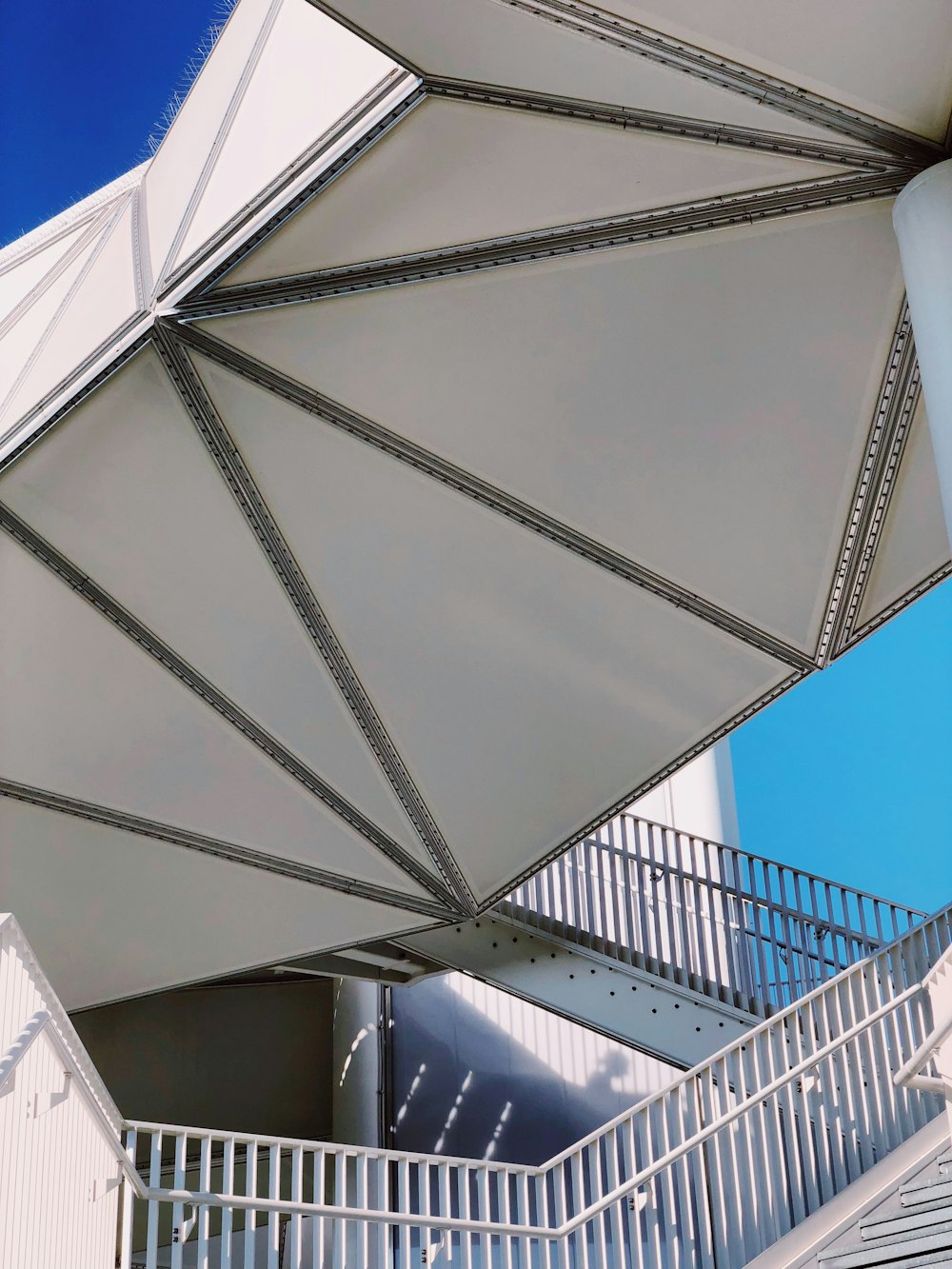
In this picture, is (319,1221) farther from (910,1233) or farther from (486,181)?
(486,181)

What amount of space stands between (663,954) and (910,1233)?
26.5 feet

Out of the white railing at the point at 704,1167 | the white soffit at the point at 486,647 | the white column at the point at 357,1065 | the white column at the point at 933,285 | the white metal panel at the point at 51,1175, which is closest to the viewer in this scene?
the white metal panel at the point at 51,1175

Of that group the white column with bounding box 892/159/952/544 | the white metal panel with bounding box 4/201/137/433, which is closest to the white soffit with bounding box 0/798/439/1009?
the white metal panel with bounding box 4/201/137/433

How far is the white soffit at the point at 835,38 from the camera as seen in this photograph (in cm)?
750

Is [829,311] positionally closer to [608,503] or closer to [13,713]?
[608,503]

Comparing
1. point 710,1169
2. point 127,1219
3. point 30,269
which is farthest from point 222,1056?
point 30,269

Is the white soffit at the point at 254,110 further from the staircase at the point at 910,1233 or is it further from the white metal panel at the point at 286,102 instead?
the staircase at the point at 910,1233

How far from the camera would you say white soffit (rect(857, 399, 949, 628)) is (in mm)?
11039

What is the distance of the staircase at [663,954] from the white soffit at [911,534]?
18.6 feet

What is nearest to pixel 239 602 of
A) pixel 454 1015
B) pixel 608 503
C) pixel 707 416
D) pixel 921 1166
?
pixel 608 503

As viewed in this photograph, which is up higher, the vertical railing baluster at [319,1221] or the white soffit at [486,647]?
the white soffit at [486,647]

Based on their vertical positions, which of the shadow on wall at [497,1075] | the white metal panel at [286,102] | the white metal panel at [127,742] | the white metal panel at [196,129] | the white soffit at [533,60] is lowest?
the shadow on wall at [497,1075]

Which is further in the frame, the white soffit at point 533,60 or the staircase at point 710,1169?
the staircase at point 710,1169

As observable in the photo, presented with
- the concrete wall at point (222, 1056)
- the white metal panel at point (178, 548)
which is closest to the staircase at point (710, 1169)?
the white metal panel at point (178, 548)
